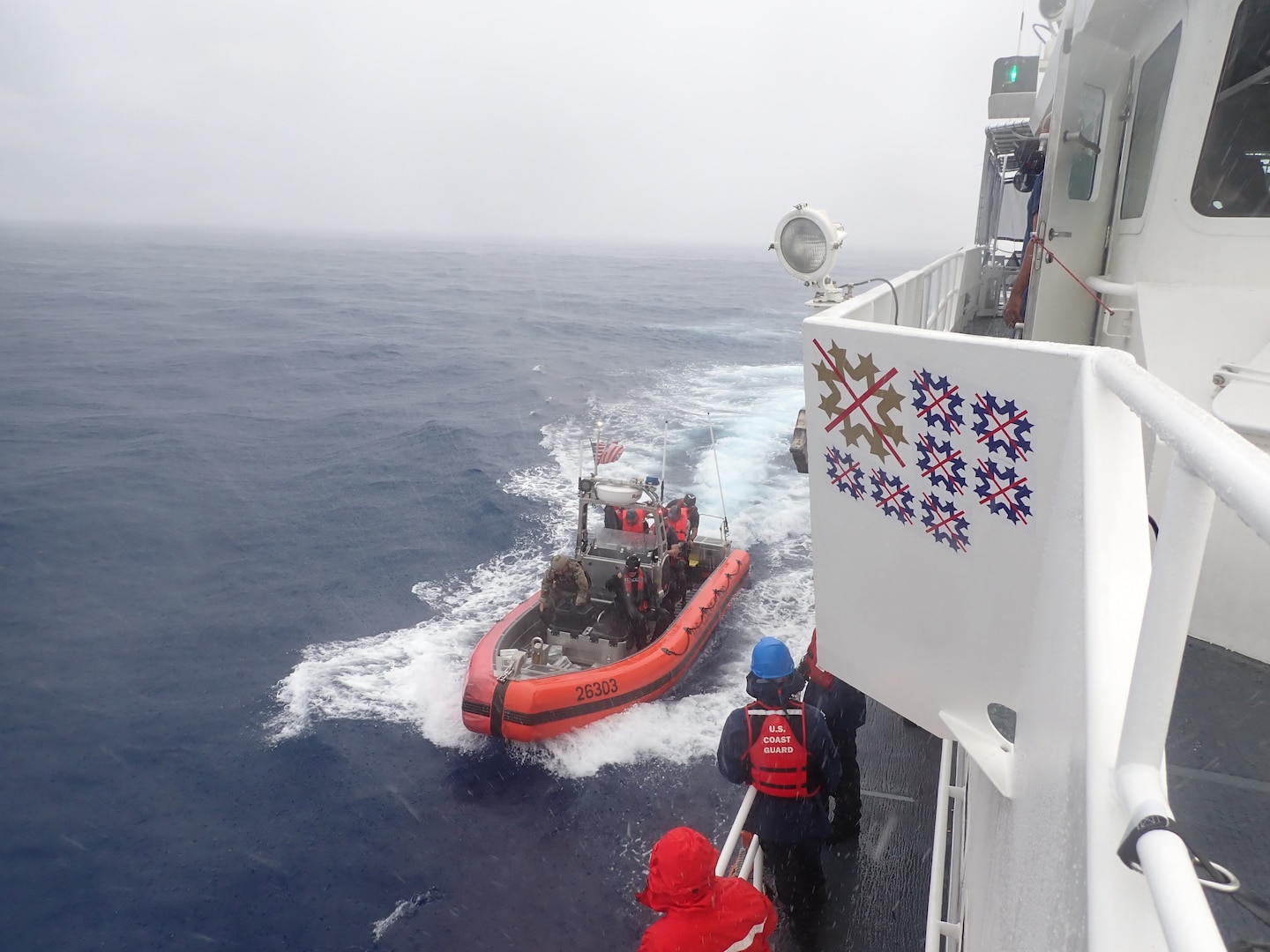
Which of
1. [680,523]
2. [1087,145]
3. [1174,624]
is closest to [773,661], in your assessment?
[1174,624]

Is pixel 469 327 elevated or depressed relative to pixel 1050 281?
depressed

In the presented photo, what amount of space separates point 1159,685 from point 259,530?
1721 cm

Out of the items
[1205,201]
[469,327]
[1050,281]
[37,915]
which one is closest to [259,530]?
[37,915]

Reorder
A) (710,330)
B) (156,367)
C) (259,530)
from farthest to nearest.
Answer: (710,330) < (156,367) < (259,530)

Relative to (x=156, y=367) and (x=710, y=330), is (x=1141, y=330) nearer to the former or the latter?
(x=156, y=367)

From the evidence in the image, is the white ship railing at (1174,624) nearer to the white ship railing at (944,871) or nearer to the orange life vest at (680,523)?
the white ship railing at (944,871)

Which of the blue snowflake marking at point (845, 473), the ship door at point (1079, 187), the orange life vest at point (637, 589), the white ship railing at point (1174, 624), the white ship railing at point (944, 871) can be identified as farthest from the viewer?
the orange life vest at point (637, 589)

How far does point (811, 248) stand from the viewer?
513 centimetres

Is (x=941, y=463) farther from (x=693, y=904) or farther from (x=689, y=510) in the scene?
(x=689, y=510)

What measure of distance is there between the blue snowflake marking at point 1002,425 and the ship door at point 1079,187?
329 centimetres

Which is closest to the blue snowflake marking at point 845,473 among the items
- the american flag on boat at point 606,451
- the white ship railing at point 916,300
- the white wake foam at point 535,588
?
the white ship railing at point 916,300

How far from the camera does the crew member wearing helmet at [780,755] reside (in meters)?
3.62

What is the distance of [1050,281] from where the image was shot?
198 inches

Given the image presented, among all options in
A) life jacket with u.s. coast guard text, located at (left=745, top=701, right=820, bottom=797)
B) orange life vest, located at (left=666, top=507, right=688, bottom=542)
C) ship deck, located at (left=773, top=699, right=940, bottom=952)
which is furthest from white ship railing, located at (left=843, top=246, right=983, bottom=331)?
orange life vest, located at (left=666, top=507, right=688, bottom=542)
